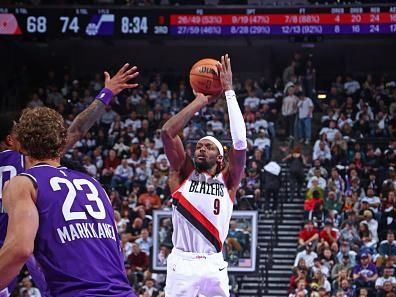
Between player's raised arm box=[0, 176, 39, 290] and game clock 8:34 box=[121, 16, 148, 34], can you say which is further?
game clock 8:34 box=[121, 16, 148, 34]

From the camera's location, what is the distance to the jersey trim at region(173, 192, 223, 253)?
7793mm

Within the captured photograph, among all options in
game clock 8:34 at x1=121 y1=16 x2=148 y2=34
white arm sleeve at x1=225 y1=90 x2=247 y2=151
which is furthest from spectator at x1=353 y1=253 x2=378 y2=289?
game clock 8:34 at x1=121 y1=16 x2=148 y2=34

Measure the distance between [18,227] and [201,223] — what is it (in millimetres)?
3711

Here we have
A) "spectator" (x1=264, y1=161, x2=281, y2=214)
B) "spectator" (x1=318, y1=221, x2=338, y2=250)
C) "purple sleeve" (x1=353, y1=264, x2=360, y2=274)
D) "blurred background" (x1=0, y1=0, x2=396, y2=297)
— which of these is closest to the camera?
"purple sleeve" (x1=353, y1=264, x2=360, y2=274)

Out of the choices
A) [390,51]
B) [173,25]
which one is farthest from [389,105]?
[173,25]

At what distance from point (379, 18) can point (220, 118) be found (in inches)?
209

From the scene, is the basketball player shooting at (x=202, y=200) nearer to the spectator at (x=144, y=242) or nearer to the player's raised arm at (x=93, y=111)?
the player's raised arm at (x=93, y=111)

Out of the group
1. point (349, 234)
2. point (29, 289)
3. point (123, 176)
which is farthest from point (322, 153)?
point (29, 289)

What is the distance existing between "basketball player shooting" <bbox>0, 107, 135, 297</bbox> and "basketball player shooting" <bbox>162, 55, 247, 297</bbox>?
3.12 meters

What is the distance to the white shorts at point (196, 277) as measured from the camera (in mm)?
7648

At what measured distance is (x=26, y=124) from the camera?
14.6 ft

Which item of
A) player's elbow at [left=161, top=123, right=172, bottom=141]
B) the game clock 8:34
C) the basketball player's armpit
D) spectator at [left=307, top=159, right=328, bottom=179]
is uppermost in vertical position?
the game clock 8:34

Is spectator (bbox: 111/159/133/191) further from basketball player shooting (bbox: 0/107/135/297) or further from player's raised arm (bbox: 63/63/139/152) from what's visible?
basketball player shooting (bbox: 0/107/135/297)

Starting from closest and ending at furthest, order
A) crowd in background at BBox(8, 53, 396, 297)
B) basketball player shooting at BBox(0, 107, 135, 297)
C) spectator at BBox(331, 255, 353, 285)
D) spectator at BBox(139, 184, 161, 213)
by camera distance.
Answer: basketball player shooting at BBox(0, 107, 135, 297) → spectator at BBox(331, 255, 353, 285) → crowd in background at BBox(8, 53, 396, 297) → spectator at BBox(139, 184, 161, 213)
